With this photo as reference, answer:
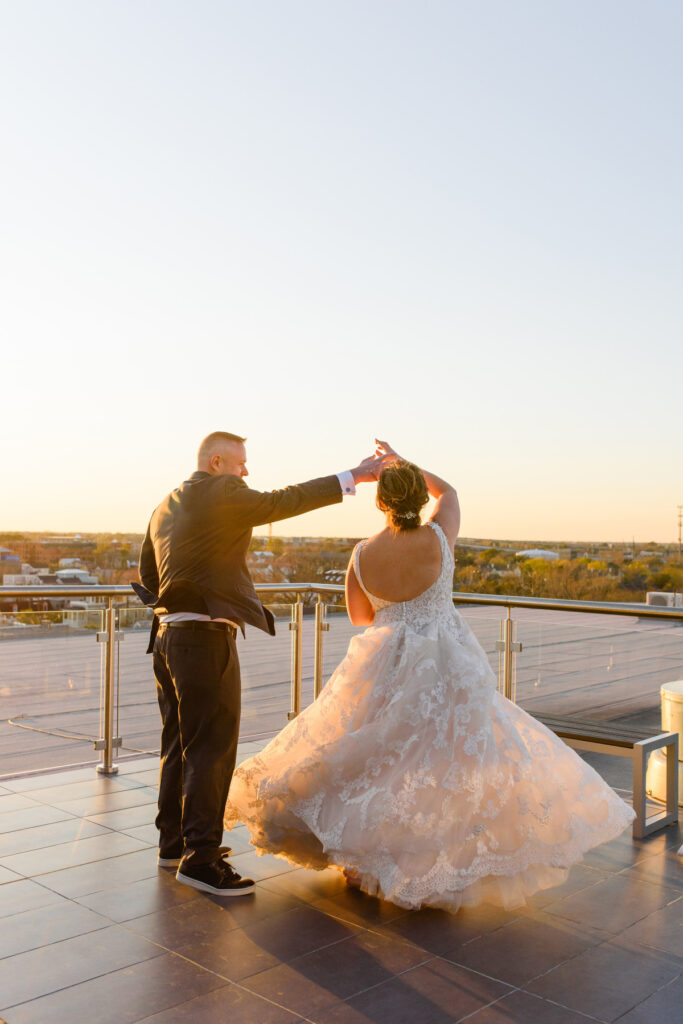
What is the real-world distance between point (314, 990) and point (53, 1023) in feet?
2.26

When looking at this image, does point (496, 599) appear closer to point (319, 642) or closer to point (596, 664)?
point (596, 664)

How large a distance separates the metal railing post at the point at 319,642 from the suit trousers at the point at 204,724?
257 centimetres

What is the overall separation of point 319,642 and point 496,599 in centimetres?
129

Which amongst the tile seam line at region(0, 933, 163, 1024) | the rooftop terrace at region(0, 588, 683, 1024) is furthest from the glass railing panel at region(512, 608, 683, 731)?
the tile seam line at region(0, 933, 163, 1024)

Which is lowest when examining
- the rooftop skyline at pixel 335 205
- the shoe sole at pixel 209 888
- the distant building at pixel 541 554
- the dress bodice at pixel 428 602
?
the shoe sole at pixel 209 888

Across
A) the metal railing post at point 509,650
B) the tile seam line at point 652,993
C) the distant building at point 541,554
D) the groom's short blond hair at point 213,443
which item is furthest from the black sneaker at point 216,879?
the distant building at point 541,554

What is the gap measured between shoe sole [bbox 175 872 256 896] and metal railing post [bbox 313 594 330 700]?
2673 millimetres

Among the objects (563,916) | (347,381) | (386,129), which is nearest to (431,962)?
(563,916)

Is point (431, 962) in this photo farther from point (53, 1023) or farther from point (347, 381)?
point (347, 381)

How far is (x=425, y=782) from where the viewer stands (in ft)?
9.50

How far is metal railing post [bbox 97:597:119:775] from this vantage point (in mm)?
4879

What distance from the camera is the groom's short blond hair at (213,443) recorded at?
3.32 m

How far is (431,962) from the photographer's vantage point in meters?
2.54

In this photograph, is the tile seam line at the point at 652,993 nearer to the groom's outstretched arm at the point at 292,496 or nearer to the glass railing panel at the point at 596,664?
the groom's outstretched arm at the point at 292,496
